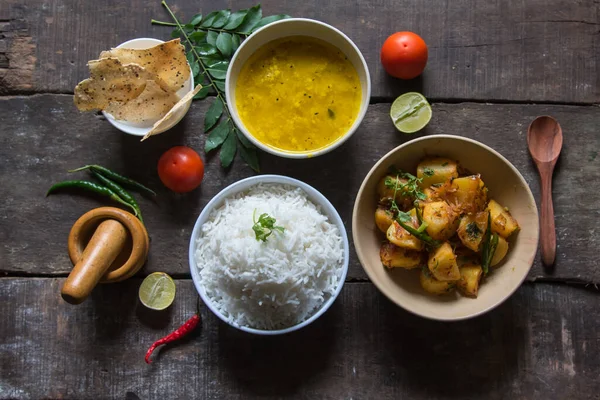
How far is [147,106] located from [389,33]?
1.09m

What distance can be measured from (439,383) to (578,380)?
0.60 metres

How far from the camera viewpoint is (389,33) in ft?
7.86

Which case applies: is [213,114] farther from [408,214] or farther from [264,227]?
[408,214]

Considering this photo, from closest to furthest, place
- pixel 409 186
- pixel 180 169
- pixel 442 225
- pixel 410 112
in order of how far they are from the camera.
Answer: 1. pixel 442 225
2. pixel 409 186
3. pixel 180 169
4. pixel 410 112

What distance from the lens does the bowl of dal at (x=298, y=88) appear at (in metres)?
2.21

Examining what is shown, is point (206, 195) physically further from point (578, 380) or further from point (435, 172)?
point (578, 380)

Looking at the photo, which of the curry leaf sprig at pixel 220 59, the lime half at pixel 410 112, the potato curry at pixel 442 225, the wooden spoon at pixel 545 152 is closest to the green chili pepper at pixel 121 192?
the curry leaf sprig at pixel 220 59

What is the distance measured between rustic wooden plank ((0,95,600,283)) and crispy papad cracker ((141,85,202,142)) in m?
0.20

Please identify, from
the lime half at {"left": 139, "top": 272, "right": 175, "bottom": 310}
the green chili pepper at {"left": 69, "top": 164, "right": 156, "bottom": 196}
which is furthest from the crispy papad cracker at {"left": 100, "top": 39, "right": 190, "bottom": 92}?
the lime half at {"left": 139, "top": 272, "right": 175, "bottom": 310}

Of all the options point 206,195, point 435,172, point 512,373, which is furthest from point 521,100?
point 206,195

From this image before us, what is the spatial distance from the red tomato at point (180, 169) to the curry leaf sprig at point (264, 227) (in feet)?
1.24

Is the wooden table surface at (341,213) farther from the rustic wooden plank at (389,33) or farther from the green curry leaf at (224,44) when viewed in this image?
the green curry leaf at (224,44)

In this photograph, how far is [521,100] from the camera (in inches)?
94.3

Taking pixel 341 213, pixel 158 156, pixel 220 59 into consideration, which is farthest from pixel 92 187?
pixel 341 213
